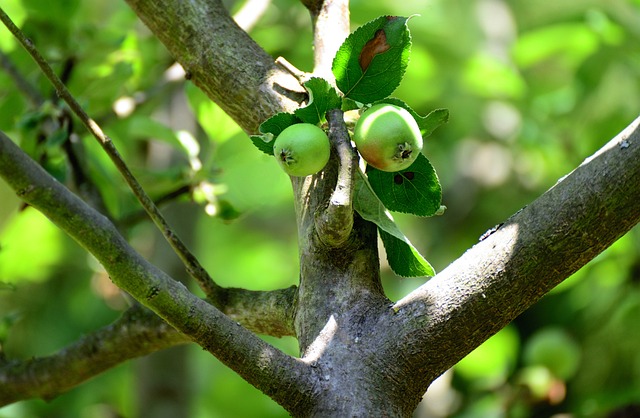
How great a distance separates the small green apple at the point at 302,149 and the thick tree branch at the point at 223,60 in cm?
13

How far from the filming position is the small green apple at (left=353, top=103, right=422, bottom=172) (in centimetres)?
83

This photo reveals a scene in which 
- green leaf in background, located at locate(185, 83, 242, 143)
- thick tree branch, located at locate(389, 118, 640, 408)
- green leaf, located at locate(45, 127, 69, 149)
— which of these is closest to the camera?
thick tree branch, located at locate(389, 118, 640, 408)

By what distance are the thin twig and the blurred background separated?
A: 0.37m

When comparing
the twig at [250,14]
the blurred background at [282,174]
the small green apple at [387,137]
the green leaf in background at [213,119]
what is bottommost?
the blurred background at [282,174]

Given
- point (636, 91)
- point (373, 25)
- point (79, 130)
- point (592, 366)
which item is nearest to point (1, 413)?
point (79, 130)

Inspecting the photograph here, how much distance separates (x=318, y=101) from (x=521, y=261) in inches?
10.8

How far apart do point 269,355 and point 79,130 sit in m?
0.85

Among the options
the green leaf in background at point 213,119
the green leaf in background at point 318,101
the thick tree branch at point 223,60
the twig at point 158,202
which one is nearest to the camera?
the green leaf in background at point 318,101

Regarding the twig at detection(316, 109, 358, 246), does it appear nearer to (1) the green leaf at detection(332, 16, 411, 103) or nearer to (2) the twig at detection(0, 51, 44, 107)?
(1) the green leaf at detection(332, 16, 411, 103)

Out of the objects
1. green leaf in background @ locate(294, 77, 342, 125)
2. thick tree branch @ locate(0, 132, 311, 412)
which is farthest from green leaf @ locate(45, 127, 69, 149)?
green leaf in background @ locate(294, 77, 342, 125)

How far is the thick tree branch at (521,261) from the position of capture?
76 cm

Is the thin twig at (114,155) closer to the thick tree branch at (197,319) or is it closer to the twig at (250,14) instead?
the thick tree branch at (197,319)

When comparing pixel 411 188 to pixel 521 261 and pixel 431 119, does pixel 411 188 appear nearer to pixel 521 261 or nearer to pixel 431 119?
pixel 431 119

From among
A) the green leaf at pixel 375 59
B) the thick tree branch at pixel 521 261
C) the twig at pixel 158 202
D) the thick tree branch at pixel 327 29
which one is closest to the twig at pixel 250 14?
the twig at pixel 158 202
